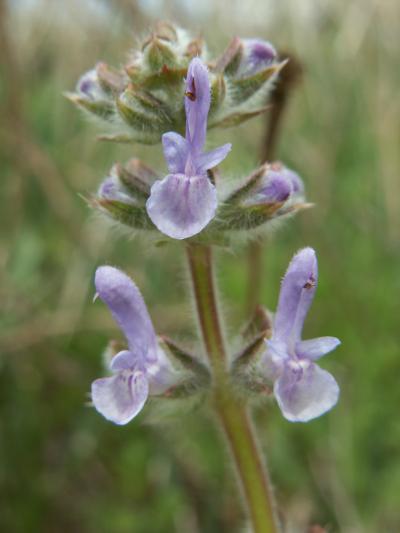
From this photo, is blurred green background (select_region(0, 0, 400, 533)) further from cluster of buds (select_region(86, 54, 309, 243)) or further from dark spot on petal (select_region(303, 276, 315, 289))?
dark spot on petal (select_region(303, 276, 315, 289))

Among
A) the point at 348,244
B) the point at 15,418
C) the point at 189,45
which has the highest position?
the point at 189,45

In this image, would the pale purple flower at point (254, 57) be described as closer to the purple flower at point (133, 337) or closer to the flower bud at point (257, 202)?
the flower bud at point (257, 202)

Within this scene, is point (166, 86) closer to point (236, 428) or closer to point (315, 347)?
point (315, 347)

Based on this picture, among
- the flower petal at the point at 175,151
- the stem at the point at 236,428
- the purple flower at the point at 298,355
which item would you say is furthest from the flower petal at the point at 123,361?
the flower petal at the point at 175,151

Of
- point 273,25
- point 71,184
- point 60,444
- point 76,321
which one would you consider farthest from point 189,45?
point 273,25

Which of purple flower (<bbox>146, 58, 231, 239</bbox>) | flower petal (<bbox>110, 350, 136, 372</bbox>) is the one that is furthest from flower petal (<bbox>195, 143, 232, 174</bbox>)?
flower petal (<bbox>110, 350, 136, 372</bbox>)

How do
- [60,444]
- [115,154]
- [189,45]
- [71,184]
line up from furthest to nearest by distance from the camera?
[115,154], [71,184], [60,444], [189,45]

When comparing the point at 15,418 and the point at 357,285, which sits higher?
the point at 357,285

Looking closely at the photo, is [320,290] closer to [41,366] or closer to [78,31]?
[41,366]
